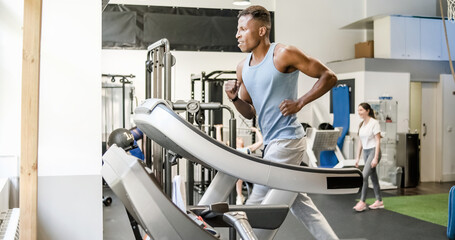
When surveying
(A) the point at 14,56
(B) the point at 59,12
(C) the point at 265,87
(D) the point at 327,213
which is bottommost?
(D) the point at 327,213

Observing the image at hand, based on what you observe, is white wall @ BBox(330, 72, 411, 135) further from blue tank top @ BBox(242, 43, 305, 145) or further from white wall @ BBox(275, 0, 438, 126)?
blue tank top @ BBox(242, 43, 305, 145)

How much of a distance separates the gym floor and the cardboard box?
345 centimetres

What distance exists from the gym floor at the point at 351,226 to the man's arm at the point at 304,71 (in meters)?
2.69

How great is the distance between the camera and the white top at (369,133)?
6.59m

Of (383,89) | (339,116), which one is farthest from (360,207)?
(383,89)

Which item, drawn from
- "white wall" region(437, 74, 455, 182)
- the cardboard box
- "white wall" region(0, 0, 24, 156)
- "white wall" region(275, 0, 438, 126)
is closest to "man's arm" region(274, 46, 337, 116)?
"white wall" region(0, 0, 24, 156)

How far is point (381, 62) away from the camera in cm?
883

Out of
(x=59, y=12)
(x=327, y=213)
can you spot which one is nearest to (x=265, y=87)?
(x=59, y=12)

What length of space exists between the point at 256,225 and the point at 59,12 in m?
1.99

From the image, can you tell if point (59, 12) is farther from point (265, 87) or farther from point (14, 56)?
point (265, 87)

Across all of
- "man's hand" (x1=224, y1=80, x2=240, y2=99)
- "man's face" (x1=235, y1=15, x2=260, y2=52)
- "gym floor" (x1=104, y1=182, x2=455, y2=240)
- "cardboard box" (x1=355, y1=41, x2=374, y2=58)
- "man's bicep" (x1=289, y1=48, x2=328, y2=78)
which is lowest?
"gym floor" (x1=104, y1=182, x2=455, y2=240)

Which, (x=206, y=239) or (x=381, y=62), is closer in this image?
(x=206, y=239)

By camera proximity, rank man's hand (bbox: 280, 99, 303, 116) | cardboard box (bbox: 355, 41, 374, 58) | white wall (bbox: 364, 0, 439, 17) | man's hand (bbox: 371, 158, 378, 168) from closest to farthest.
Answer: man's hand (bbox: 280, 99, 303, 116)
man's hand (bbox: 371, 158, 378, 168)
cardboard box (bbox: 355, 41, 374, 58)
white wall (bbox: 364, 0, 439, 17)

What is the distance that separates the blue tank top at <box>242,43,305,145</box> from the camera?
2.69 m
